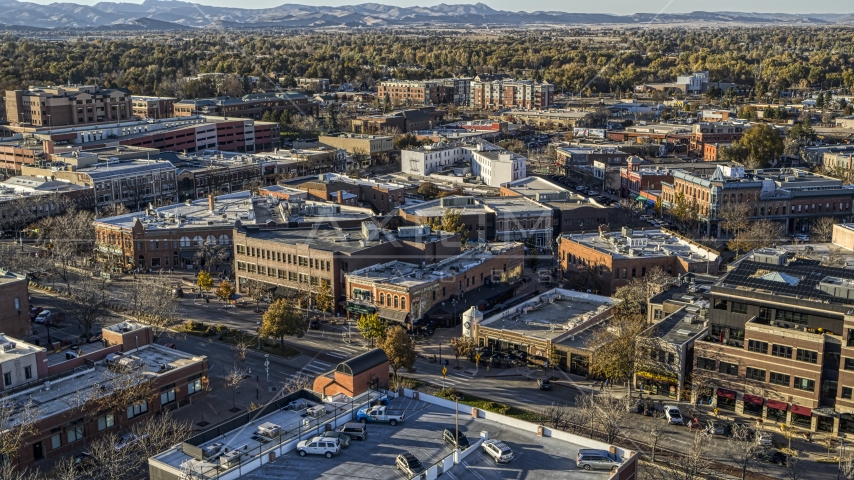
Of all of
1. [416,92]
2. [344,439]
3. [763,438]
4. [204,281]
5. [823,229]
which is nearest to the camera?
[344,439]

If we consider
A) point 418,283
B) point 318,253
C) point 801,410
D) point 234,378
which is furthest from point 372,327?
point 801,410

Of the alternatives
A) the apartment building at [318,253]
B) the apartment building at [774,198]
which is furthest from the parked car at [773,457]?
the apartment building at [774,198]

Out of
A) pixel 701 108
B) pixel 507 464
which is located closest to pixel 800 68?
pixel 701 108

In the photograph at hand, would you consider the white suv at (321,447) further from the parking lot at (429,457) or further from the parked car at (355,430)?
the parked car at (355,430)

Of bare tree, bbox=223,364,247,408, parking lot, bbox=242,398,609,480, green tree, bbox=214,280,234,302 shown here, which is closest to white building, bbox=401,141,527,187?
green tree, bbox=214,280,234,302

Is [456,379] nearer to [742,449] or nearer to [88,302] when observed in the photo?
[742,449]
